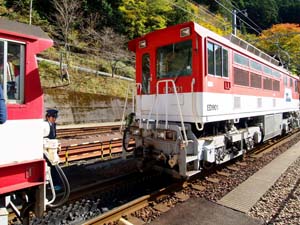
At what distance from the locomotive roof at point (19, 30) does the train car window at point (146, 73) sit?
15.1ft

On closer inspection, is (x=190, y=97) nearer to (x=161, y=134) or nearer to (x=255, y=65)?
(x=161, y=134)

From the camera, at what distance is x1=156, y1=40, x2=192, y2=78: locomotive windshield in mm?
7219

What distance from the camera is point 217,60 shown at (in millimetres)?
7613

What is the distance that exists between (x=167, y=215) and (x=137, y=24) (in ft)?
112

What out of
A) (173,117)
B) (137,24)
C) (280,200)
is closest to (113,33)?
(137,24)

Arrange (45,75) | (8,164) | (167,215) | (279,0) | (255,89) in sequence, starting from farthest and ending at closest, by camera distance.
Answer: (279,0) → (45,75) → (255,89) → (167,215) → (8,164)

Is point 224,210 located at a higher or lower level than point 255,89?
lower

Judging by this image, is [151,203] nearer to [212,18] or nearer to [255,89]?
[255,89]

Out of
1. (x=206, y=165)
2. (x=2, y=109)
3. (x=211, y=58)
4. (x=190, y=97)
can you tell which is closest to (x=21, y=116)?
(x=2, y=109)

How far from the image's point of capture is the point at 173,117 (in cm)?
756

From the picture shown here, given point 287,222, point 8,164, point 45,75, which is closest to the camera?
point 8,164

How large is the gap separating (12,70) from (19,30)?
0.52 meters

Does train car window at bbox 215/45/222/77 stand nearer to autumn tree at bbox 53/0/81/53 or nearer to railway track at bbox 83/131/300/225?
railway track at bbox 83/131/300/225

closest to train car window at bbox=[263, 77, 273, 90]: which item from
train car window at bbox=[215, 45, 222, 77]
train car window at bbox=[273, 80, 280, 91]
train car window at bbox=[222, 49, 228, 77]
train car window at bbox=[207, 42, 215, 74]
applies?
train car window at bbox=[273, 80, 280, 91]
